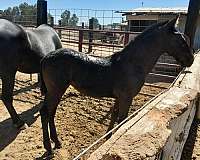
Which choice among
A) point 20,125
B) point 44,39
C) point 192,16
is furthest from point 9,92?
point 192,16

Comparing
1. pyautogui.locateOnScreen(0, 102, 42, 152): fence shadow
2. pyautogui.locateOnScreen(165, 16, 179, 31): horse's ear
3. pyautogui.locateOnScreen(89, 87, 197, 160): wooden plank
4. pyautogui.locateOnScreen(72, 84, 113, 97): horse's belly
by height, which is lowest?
pyautogui.locateOnScreen(0, 102, 42, 152): fence shadow

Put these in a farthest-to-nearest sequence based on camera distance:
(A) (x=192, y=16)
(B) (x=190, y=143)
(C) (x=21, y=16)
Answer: (C) (x=21, y=16) < (A) (x=192, y=16) < (B) (x=190, y=143)

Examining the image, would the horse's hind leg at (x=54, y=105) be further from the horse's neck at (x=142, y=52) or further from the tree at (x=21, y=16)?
the tree at (x=21, y=16)

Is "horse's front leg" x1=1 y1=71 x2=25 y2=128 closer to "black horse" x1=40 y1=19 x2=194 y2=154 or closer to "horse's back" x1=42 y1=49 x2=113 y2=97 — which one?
"black horse" x1=40 y1=19 x2=194 y2=154

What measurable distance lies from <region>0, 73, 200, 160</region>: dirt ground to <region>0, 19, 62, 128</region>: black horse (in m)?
0.32

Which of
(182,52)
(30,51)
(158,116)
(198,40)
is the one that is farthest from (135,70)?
(198,40)

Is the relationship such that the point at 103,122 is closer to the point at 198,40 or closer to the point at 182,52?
the point at 182,52

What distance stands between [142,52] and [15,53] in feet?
6.41

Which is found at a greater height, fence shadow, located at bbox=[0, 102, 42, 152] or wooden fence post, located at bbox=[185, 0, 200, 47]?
wooden fence post, located at bbox=[185, 0, 200, 47]

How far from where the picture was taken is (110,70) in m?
3.67

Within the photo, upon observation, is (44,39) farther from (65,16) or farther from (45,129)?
(65,16)

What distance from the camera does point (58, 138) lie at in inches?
158

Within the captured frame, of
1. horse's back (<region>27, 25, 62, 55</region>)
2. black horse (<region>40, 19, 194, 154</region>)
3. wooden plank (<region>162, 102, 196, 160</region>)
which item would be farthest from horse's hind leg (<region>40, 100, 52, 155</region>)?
wooden plank (<region>162, 102, 196, 160</region>)

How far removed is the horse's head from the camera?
368 centimetres
